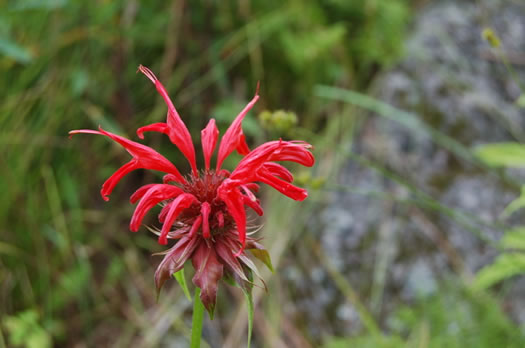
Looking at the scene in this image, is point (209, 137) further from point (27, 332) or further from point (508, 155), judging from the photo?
point (27, 332)

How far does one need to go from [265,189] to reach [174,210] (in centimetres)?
175

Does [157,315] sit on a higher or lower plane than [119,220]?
lower

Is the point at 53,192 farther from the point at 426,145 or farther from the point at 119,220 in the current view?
the point at 426,145

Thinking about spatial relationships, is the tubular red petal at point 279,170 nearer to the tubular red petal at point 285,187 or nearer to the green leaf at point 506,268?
the tubular red petal at point 285,187

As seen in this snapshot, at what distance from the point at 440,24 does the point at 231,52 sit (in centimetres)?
132

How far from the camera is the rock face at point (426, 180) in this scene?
204 cm

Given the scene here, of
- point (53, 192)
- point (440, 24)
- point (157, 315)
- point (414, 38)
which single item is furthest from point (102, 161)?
point (440, 24)

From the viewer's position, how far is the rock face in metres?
2.04

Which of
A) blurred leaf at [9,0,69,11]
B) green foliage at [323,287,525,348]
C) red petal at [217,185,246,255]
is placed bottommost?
green foliage at [323,287,525,348]

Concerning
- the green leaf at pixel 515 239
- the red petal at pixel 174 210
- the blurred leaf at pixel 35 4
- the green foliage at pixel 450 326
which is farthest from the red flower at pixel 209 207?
the blurred leaf at pixel 35 4

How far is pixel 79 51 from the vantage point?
7.40 ft

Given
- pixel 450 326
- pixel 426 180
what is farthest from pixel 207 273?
pixel 426 180

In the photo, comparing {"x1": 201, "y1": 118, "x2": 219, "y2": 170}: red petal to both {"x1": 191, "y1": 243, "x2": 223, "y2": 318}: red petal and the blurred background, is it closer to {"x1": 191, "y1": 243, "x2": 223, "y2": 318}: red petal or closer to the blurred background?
{"x1": 191, "y1": 243, "x2": 223, "y2": 318}: red petal

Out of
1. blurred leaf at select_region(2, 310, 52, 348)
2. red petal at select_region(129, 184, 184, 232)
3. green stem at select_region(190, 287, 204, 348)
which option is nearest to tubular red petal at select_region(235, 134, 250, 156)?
red petal at select_region(129, 184, 184, 232)
